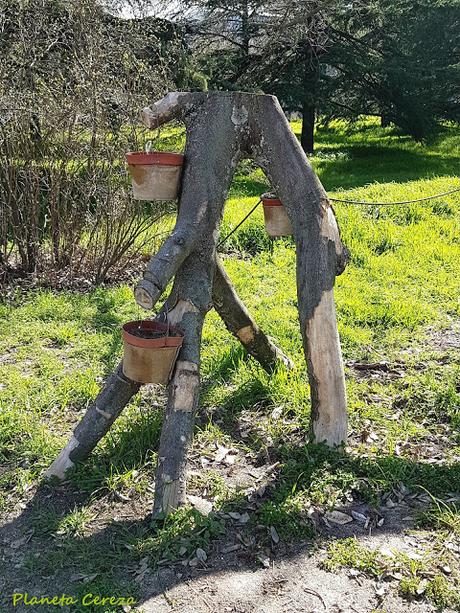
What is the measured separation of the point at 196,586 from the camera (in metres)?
2.39

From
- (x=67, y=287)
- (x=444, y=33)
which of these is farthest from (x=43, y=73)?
(x=444, y=33)

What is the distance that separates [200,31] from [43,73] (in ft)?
21.0

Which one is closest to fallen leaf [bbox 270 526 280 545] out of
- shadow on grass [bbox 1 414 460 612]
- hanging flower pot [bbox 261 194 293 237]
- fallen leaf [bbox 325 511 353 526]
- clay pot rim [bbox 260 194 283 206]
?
shadow on grass [bbox 1 414 460 612]

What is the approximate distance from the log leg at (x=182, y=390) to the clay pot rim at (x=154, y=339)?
0.18 feet

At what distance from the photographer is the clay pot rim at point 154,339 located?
8.84 ft

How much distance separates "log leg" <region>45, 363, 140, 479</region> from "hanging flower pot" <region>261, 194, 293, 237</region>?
1156mm

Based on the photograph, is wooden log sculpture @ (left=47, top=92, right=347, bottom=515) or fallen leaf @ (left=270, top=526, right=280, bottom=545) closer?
fallen leaf @ (left=270, top=526, right=280, bottom=545)

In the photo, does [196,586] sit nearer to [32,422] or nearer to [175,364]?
[175,364]

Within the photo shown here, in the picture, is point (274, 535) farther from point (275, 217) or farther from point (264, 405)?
point (275, 217)

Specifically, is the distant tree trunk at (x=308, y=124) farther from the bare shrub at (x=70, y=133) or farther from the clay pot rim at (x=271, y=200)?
the clay pot rim at (x=271, y=200)

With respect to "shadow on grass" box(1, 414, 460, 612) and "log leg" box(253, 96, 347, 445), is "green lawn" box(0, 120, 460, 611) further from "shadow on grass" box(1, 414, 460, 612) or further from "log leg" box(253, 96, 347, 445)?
"log leg" box(253, 96, 347, 445)

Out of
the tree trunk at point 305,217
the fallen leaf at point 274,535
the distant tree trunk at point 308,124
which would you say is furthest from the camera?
the distant tree trunk at point 308,124

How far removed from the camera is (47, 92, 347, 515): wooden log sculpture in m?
2.86

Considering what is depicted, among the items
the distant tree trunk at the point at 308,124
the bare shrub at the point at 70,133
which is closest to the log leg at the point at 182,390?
the bare shrub at the point at 70,133
